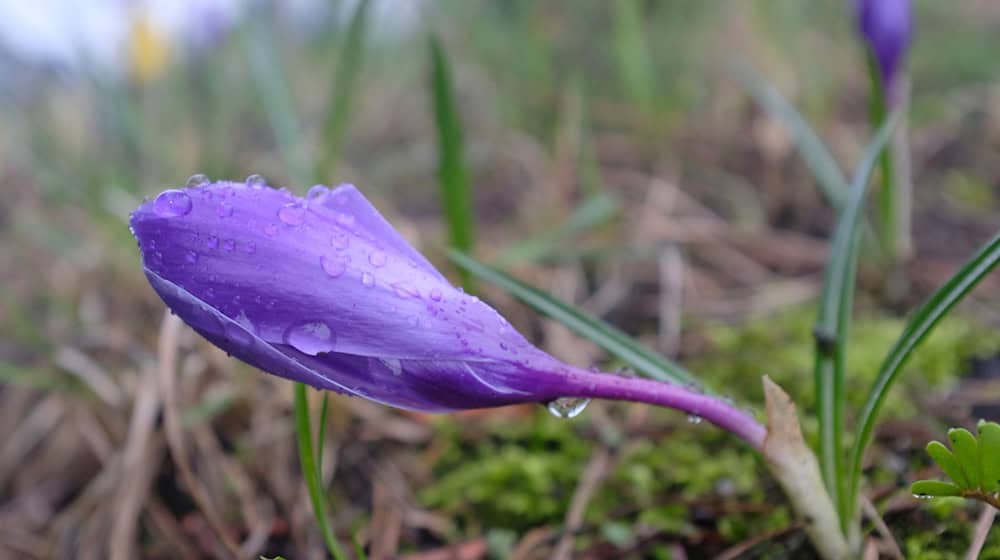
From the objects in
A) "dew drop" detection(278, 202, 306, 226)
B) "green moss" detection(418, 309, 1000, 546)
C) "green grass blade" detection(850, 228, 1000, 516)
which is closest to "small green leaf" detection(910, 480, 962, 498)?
"green grass blade" detection(850, 228, 1000, 516)

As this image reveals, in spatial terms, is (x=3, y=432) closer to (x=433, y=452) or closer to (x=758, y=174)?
(x=433, y=452)

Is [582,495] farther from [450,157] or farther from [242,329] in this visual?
[242,329]

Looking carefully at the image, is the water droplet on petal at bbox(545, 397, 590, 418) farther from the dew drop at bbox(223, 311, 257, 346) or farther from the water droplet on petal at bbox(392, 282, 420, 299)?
the dew drop at bbox(223, 311, 257, 346)

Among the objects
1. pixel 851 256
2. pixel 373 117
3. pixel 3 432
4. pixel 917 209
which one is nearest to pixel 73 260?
pixel 3 432

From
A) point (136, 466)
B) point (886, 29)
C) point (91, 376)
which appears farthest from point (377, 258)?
point (886, 29)

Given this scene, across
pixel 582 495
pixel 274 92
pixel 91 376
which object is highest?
pixel 274 92

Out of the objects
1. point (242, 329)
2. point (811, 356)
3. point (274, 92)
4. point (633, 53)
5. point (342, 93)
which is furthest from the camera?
point (633, 53)
